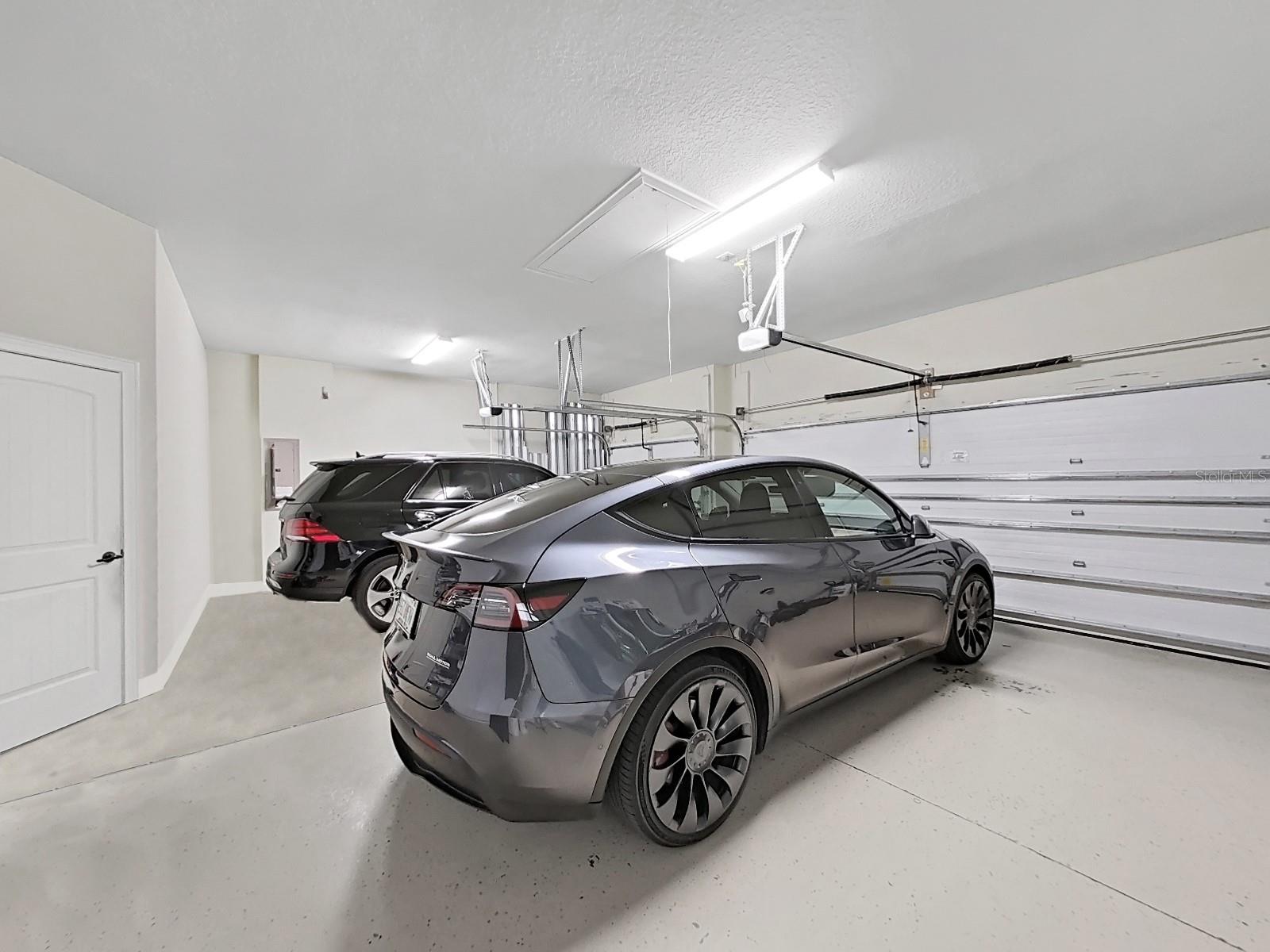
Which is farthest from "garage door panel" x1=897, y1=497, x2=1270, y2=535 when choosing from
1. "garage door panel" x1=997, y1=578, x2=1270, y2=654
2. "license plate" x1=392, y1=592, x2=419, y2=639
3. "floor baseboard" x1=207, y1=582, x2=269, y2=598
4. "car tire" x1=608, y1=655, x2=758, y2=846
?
"floor baseboard" x1=207, y1=582, x2=269, y2=598

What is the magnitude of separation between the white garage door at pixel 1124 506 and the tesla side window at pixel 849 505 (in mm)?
2428

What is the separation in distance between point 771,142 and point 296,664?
4.54 meters

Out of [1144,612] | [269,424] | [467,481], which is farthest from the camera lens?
[269,424]

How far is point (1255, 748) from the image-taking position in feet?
7.31

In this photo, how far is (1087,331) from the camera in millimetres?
4051

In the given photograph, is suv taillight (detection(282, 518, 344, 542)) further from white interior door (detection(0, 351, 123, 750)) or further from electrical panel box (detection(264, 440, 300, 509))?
electrical panel box (detection(264, 440, 300, 509))

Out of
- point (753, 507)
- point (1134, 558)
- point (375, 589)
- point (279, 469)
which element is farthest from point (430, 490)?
point (1134, 558)

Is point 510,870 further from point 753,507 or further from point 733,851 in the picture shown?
point 753,507

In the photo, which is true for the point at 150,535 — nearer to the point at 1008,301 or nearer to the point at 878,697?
the point at 878,697

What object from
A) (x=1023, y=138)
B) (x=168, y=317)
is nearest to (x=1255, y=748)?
(x=1023, y=138)

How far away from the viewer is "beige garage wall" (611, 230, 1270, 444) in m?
3.41

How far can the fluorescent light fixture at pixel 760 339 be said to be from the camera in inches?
120

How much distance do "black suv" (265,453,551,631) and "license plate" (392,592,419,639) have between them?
220 centimetres

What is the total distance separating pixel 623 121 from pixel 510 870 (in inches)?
120
